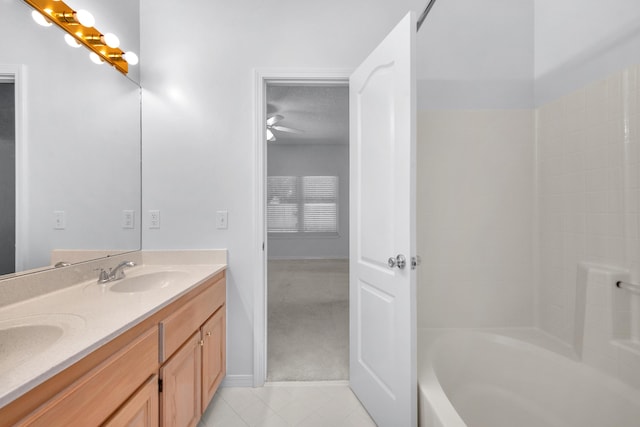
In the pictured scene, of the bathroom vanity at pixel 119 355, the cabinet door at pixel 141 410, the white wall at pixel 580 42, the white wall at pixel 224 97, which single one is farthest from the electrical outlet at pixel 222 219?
the white wall at pixel 580 42

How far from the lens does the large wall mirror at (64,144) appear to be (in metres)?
1.06

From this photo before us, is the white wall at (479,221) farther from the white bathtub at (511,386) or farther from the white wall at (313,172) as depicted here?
the white wall at (313,172)

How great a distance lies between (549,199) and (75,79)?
9.08 feet

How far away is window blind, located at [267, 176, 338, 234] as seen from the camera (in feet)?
20.7

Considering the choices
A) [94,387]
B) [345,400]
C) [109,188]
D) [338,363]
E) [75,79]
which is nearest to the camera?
[94,387]

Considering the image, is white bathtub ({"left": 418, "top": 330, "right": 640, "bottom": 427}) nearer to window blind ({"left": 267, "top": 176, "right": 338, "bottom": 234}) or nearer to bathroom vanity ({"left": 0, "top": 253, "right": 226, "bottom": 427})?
bathroom vanity ({"left": 0, "top": 253, "right": 226, "bottom": 427})

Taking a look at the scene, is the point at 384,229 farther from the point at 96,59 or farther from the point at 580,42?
the point at 96,59

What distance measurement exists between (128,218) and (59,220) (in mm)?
462

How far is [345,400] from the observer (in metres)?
1.69

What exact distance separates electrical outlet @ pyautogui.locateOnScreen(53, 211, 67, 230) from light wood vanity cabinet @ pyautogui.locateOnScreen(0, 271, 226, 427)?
0.66 m

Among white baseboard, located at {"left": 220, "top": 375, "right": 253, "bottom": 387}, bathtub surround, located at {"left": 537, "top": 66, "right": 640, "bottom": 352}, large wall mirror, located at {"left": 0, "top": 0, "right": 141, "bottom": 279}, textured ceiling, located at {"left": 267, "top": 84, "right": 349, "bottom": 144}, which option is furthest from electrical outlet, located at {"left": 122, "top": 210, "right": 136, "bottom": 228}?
bathtub surround, located at {"left": 537, "top": 66, "right": 640, "bottom": 352}

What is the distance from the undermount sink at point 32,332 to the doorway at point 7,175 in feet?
1.08

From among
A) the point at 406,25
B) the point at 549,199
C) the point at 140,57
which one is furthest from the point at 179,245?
the point at 549,199

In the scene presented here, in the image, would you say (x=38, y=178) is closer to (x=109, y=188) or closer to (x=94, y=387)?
(x=109, y=188)
